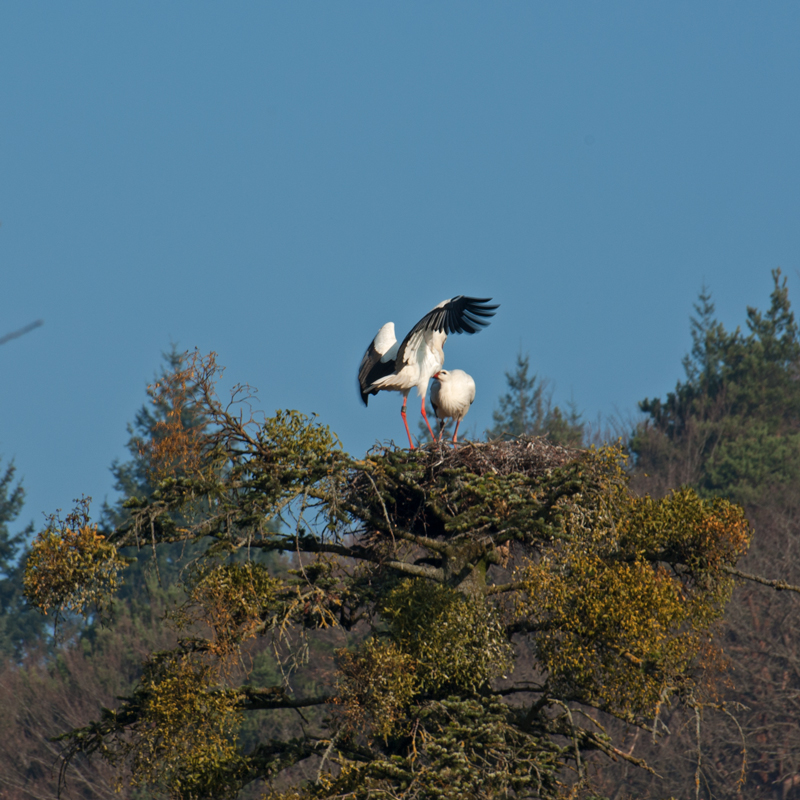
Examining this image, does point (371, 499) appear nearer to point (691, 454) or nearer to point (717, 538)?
point (717, 538)

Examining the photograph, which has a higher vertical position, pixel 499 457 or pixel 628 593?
pixel 499 457

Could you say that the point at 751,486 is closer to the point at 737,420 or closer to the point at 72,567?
the point at 737,420

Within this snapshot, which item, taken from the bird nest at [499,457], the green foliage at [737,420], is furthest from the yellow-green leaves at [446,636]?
the green foliage at [737,420]

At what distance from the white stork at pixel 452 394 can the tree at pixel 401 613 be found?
3503 millimetres

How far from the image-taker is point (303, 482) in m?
9.30

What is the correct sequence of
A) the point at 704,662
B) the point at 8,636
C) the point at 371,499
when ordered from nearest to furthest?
the point at 704,662, the point at 371,499, the point at 8,636

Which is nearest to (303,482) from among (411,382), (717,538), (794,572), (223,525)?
(223,525)

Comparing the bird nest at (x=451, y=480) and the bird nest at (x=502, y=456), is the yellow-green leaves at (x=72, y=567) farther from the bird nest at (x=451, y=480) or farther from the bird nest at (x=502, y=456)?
the bird nest at (x=502, y=456)

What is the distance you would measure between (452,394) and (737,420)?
31.4 meters

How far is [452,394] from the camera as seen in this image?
1383 centimetres

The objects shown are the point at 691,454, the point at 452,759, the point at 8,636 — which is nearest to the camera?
the point at 452,759

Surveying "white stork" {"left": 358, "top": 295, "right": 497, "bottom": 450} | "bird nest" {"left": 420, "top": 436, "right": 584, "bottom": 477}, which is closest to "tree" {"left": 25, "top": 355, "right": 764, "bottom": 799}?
"bird nest" {"left": 420, "top": 436, "right": 584, "bottom": 477}

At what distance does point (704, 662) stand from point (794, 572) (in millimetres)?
23824

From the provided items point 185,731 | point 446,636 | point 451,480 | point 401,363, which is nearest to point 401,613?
point 446,636
